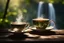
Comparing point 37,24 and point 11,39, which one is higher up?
point 37,24

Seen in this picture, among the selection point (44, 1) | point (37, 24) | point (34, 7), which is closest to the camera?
point (37, 24)

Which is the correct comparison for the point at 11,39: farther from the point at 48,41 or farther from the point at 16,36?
the point at 48,41

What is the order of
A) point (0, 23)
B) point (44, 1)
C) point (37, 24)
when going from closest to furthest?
point (37, 24)
point (0, 23)
point (44, 1)

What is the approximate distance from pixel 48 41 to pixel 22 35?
0.71 ft

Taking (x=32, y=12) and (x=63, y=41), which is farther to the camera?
(x=32, y=12)

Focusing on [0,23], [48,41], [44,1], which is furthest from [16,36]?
[44,1]

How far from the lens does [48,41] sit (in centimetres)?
106

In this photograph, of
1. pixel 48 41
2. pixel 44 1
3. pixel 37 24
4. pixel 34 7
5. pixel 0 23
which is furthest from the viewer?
pixel 34 7

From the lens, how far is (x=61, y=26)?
4.90 metres

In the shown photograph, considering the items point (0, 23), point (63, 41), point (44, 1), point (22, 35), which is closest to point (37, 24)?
point (22, 35)

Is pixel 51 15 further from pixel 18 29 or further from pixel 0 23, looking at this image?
pixel 18 29

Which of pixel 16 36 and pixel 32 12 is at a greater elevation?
pixel 32 12

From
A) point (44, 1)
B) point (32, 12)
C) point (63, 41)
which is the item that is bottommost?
point (63, 41)

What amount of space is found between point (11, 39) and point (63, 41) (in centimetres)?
38
